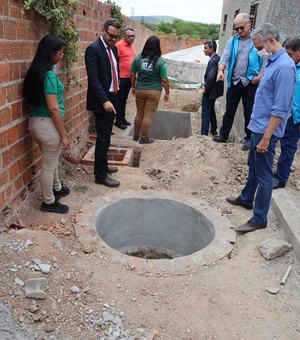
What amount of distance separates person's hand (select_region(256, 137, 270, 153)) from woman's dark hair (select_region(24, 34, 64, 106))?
2.07 m

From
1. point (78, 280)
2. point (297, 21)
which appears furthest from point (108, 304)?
point (297, 21)

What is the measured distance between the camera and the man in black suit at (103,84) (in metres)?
4.07

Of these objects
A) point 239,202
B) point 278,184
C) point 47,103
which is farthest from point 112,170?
point 278,184

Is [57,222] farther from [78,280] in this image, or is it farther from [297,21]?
[297,21]

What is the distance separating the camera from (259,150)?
11.1 ft

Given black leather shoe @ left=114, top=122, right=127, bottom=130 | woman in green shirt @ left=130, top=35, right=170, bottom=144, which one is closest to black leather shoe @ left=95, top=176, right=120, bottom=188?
woman in green shirt @ left=130, top=35, right=170, bottom=144

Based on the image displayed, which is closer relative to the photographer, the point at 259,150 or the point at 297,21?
the point at 259,150

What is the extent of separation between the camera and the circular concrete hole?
4250mm

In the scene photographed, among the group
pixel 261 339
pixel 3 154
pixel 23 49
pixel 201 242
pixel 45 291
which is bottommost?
pixel 201 242

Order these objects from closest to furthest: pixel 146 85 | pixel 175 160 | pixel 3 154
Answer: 1. pixel 3 154
2. pixel 175 160
3. pixel 146 85

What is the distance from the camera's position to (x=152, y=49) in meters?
5.90

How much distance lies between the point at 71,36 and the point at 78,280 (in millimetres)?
2873

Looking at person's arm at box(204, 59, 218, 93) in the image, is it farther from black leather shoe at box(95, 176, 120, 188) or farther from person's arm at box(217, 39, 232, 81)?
black leather shoe at box(95, 176, 120, 188)

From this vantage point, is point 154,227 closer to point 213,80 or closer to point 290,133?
point 290,133
